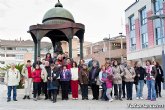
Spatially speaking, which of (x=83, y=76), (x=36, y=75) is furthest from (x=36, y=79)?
(x=83, y=76)

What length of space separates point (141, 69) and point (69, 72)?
3197 mm

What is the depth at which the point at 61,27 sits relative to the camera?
1387cm

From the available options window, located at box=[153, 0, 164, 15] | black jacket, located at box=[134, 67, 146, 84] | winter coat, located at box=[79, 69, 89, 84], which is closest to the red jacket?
winter coat, located at box=[79, 69, 89, 84]

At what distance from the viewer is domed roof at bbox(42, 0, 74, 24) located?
1437 centimetres

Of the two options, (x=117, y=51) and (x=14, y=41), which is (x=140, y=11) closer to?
(x=117, y=51)

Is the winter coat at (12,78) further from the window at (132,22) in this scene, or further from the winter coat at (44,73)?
the window at (132,22)

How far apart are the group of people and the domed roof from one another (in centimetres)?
245

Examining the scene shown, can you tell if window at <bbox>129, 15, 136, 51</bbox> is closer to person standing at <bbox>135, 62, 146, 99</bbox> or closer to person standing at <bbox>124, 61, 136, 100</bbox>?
person standing at <bbox>135, 62, 146, 99</bbox>

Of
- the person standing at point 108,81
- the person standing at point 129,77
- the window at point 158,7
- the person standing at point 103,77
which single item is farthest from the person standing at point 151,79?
the window at point 158,7

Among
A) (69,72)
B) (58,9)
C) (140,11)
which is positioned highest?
(140,11)

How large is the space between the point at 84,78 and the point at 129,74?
1.95 meters

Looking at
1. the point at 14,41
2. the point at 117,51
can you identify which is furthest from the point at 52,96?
the point at 14,41

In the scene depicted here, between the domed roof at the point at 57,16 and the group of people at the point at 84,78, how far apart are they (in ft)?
8.03

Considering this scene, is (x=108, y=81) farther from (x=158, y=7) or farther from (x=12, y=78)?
(x=158, y=7)
